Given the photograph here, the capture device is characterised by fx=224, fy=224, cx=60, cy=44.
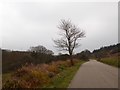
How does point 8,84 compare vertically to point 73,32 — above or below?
below

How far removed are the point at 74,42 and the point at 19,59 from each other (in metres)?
16.8

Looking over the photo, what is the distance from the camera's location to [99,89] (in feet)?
38.8

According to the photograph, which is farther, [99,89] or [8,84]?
[8,84]

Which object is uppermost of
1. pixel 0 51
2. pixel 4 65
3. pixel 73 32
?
pixel 73 32

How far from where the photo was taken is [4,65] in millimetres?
34031

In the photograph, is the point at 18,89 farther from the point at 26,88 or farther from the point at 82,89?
the point at 82,89

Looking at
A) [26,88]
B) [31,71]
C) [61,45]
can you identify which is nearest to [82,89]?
[26,88]

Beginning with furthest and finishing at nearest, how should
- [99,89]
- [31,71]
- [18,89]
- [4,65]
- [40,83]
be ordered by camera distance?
[4,65] < [31,71] < [40,83] < [18,89] < [99,89]

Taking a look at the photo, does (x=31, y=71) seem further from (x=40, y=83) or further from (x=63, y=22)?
(x=63, y=22)

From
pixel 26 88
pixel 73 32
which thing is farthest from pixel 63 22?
pixel 26 88

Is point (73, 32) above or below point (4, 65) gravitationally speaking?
above

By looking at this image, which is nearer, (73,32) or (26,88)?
(26,88)

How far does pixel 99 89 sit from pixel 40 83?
213 inches

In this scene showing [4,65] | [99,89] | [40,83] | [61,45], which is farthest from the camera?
[61,45]
